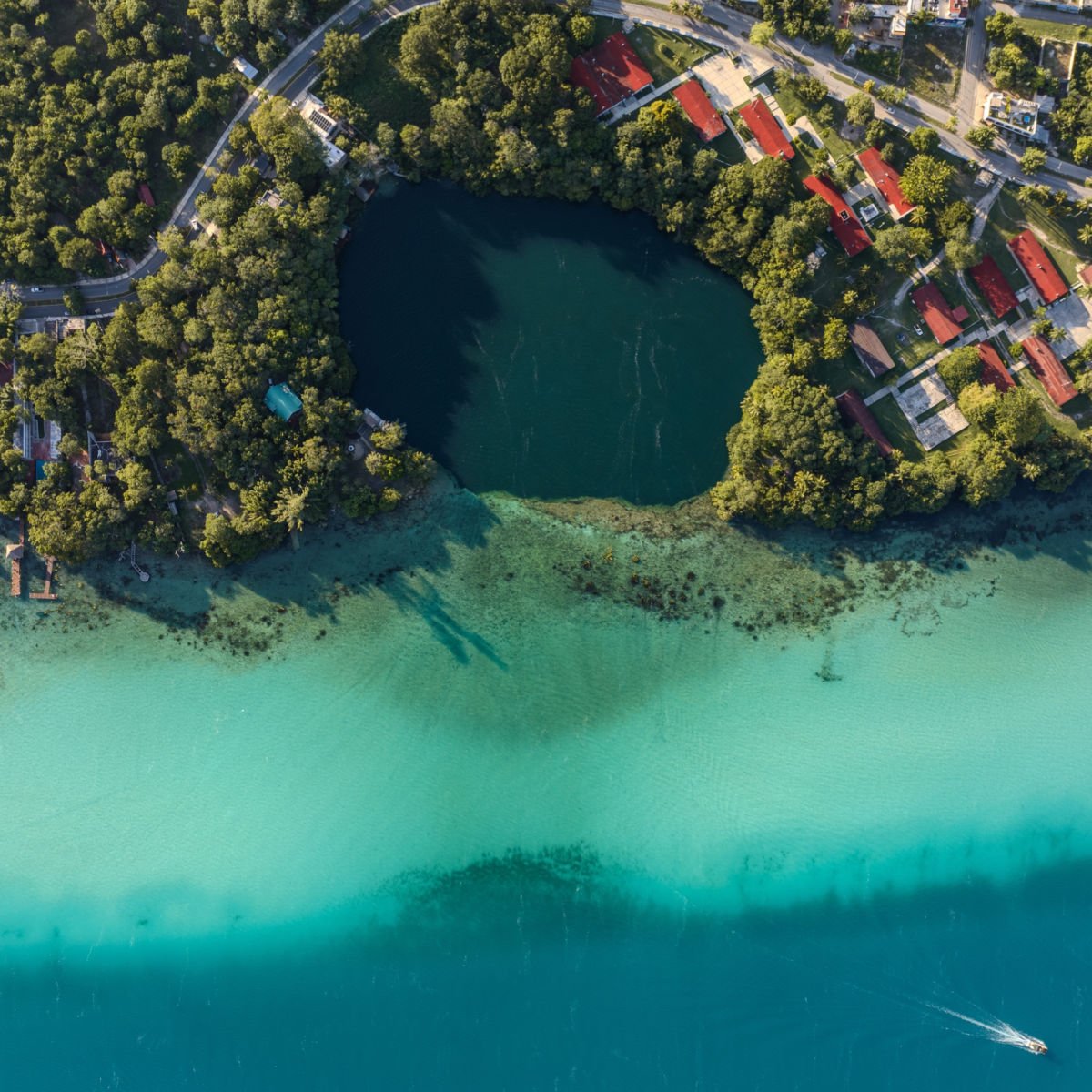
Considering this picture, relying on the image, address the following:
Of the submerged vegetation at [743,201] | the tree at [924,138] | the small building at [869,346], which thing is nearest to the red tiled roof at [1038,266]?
the submerged vegetation at [743,201]

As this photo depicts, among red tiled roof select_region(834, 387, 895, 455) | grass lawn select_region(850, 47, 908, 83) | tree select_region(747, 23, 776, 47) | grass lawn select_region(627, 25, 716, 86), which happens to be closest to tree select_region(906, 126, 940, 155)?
grass lawn select_region(850, 47, 908, 83)

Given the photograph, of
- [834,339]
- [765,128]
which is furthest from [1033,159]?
[765,128]

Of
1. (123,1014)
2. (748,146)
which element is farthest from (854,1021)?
(748,146)

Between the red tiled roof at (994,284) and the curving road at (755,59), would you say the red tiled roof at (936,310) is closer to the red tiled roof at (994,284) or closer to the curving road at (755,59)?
the red tiled roof at (994,284)

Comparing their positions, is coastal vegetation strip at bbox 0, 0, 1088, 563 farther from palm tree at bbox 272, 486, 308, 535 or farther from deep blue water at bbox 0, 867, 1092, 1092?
deep blue water at bbox 0, 867, 1092, 1092

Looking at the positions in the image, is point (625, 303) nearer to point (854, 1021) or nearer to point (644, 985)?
point (644, 985)

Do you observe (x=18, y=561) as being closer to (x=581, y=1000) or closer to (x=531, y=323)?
(x=531, y=323)
